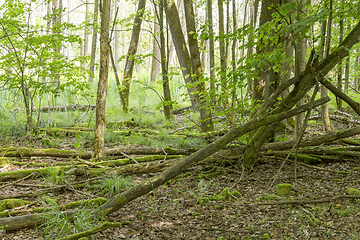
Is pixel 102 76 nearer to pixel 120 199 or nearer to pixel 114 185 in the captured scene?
pixel 114 185

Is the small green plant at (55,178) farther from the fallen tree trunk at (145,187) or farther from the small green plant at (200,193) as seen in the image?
the small green plant at (200,193)

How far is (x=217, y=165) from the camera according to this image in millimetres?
4590

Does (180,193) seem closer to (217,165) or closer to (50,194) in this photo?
(217,165)

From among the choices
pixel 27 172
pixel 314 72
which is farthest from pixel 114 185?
pixel 314 72

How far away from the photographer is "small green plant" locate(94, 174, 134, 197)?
12.0 ft

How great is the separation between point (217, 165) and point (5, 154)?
3.75 metres

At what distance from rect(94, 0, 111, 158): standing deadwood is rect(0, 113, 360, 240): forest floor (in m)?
0.71

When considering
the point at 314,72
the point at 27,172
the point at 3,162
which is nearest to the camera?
the point at 314,72

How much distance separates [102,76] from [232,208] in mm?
2819

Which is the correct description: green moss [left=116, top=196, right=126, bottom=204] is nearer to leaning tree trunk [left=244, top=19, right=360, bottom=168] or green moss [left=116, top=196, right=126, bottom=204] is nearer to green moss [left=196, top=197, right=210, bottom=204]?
green moss [left=196, top=197, right=210, bottom=204]

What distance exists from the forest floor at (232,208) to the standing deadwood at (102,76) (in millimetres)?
713

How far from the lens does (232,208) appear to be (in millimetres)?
3395

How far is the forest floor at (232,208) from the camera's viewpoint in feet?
9.05

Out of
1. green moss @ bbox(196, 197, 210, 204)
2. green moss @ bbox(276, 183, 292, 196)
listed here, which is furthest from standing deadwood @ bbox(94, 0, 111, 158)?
green moss @ bbox(276, 183, 292, 196)
